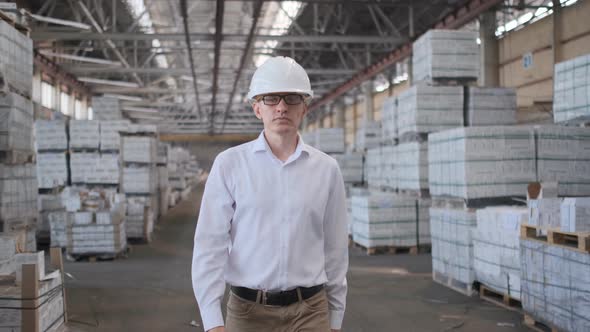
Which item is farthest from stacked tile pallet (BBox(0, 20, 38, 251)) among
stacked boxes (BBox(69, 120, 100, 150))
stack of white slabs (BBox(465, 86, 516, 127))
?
stack of white slabs (BBox(465, 86, 516, 127))

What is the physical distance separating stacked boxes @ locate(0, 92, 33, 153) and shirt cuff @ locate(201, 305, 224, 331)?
5.41 metres

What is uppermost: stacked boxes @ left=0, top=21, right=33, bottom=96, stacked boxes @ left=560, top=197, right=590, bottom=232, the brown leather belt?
stacked boxes @ left=0, top=21, right=33, bottom=96

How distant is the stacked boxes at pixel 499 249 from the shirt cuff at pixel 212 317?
4.66m

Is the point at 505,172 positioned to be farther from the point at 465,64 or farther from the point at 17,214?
the point at 17,214

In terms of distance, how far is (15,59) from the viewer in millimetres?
6859

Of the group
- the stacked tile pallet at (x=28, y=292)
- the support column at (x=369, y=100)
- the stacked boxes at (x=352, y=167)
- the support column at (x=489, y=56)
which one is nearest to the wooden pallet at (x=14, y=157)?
the stacked tile pallet at (x=28, y=292)

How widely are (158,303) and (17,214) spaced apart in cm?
207

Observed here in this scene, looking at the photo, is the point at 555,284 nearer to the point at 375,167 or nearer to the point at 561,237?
the point at 561,237

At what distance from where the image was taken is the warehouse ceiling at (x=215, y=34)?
49.5 feet

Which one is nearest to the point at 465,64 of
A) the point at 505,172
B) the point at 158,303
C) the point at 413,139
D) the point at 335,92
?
the point at 413,139

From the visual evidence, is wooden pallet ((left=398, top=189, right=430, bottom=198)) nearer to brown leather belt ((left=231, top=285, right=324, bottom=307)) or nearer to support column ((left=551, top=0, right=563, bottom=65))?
support column ((left=551, top=0, right=563, bottom=65))

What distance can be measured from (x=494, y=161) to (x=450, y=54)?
2.95m

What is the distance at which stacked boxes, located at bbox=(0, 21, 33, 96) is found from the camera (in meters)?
6.52

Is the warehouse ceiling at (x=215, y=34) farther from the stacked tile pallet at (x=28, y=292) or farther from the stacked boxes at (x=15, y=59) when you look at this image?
the stacked tile pallet at (x=28, y=292)
